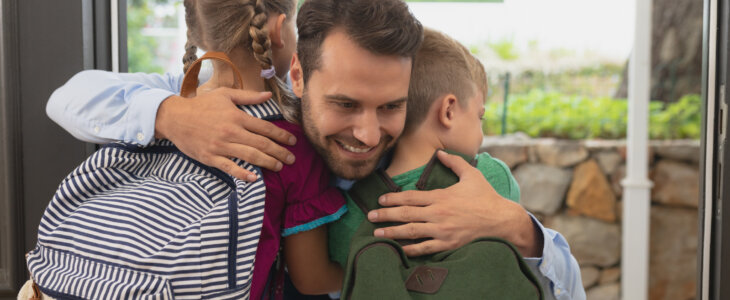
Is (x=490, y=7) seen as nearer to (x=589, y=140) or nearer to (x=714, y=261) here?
(x=589, y=140)

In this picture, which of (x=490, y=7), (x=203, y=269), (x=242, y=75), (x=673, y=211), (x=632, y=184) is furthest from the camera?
(x=490, y=7)

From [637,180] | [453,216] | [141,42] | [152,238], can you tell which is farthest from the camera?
[141,42]

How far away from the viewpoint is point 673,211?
399 cm

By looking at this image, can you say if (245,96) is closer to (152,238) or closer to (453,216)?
(152,238)

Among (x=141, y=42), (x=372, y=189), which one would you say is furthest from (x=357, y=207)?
(x=141, y=42)

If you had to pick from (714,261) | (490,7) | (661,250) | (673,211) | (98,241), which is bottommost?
(661,250)

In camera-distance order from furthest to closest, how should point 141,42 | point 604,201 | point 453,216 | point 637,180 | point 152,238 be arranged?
point 141,42 → point 604,201 → point 637,180 → point 453,216 → point 152,238

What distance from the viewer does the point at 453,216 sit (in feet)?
3.70

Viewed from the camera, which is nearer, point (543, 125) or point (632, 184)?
point (632, 184)

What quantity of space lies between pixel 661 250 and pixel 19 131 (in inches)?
159

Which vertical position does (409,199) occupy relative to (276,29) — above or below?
below

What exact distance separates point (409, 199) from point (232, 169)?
36 centimetres

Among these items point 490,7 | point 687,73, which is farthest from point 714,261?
point 687,73

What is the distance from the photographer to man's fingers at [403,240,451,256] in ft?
3.65
